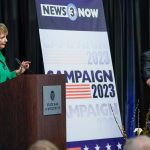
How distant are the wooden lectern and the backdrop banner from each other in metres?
1.53

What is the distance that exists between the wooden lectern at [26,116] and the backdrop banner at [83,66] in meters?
1.53

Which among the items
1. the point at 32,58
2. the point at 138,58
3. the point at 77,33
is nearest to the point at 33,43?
the point at 32,58

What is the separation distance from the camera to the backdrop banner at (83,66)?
16.7 ft

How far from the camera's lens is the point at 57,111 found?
11.4ft

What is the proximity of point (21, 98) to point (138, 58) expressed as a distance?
347 cm

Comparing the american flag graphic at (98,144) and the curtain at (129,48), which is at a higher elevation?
the curtain at (129,48)

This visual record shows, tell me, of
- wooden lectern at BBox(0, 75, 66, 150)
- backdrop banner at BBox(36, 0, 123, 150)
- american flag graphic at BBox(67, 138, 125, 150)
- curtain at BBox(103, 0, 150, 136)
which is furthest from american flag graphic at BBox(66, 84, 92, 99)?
wooden lectern at BBox(0, 75, 66, 150)

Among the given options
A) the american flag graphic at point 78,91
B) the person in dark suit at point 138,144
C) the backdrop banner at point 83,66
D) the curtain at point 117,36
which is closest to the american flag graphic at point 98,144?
the backdrop banner at point 83,66

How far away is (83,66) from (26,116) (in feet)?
6.87

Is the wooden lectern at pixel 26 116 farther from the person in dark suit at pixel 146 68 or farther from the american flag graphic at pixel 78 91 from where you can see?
the person in dark suit at pixel 146 68

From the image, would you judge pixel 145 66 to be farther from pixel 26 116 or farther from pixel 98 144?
pixel 26 116

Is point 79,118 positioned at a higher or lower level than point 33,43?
lower

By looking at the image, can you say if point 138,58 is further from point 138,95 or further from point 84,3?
point 84,3

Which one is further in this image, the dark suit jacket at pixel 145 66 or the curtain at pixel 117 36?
the dark suit jacket at pixel 145 66
